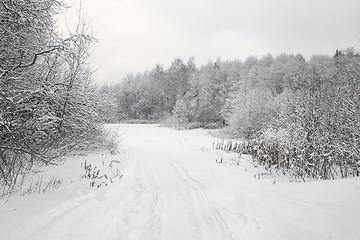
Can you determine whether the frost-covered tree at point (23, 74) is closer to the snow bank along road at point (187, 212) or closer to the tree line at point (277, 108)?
the snow bank along road at point (187, 212)

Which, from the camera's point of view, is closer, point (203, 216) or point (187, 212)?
point (203, 216)

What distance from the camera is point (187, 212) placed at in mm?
4992

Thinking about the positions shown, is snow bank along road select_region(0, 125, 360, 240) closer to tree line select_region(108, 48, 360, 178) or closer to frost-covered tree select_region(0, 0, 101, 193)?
frost-covered tree select_region(0, 0, 101, 193)

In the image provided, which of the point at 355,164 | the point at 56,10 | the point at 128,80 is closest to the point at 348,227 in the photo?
the point at 355,164

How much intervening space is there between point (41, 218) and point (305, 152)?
25.0 ft

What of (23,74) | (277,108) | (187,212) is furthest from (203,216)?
(277,108)

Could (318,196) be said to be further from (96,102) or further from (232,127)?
(232,127)

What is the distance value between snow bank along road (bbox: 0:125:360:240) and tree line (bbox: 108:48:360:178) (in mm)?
2471

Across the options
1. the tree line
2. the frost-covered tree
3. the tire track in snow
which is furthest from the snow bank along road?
the tree line

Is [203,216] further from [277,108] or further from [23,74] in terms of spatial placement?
[277,108]

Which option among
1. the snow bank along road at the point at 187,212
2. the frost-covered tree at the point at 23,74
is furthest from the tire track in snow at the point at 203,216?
the frost-covered tree at the point at 23,74

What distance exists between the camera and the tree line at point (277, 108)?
8172 mm

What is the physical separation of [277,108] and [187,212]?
21951 millimetres

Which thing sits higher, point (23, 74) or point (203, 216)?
point (23, 74)
